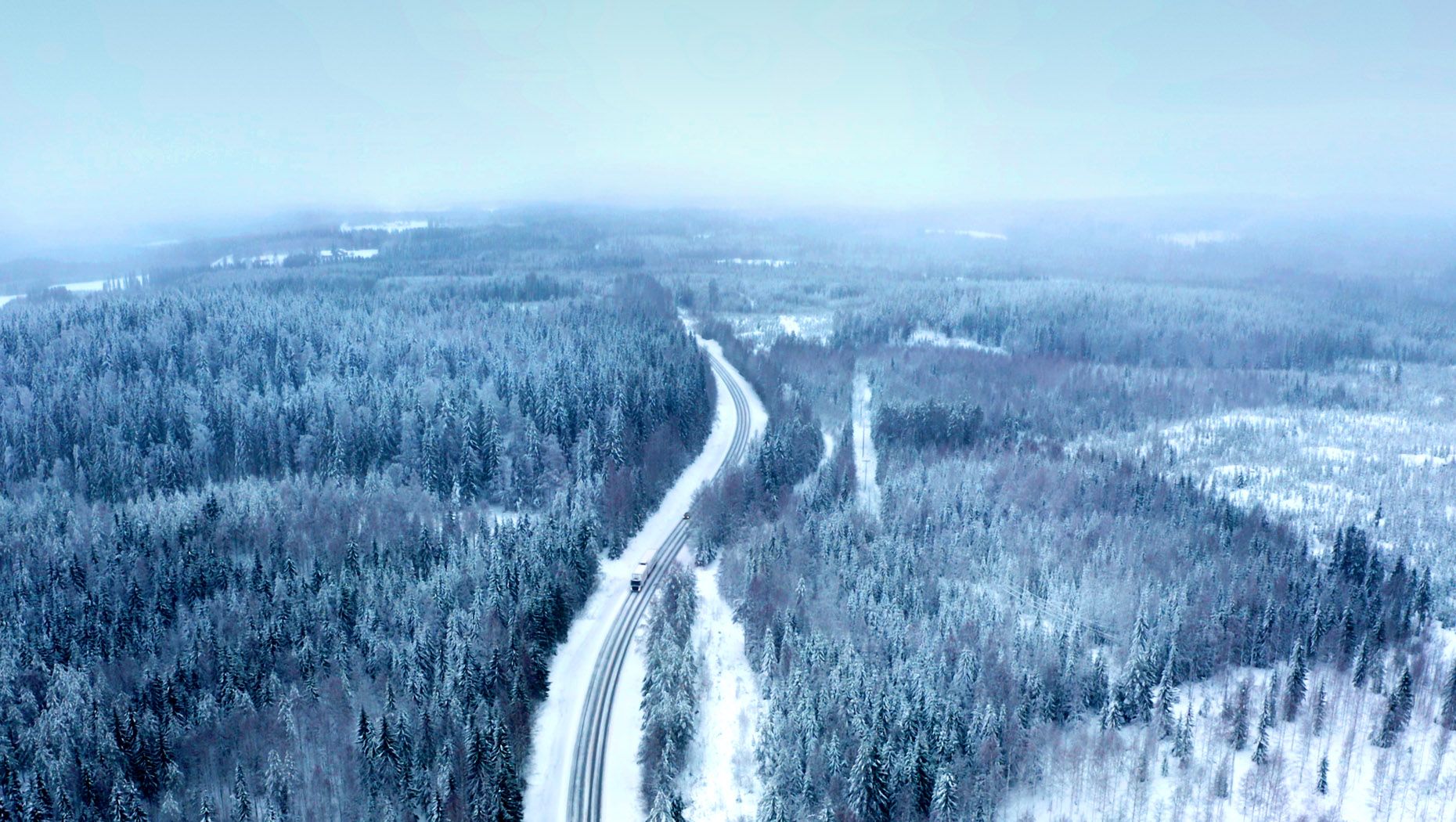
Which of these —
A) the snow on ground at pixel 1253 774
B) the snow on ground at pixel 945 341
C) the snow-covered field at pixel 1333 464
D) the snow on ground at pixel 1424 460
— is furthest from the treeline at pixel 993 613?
the snow on ground at pixel 945 341

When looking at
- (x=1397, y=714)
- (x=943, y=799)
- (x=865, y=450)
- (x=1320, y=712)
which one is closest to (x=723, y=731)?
(x=943, y=799)

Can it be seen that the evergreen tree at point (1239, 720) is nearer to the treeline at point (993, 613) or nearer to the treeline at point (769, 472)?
the treeline at point (993, 613)

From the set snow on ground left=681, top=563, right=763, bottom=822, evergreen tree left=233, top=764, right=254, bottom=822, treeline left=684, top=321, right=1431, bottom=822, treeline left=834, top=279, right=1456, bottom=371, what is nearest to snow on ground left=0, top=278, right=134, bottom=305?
treeline left=834, top=279, right=1456, bottom=371

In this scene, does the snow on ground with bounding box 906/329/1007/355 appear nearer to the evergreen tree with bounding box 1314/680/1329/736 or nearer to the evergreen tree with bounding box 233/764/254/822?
the evergreen tree with bounding box 1314/680/1329/736

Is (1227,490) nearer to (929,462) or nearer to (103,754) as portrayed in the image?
(929,462)

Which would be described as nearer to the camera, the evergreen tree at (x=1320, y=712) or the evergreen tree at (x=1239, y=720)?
the evergreen tree at (x=1239, y=720)
